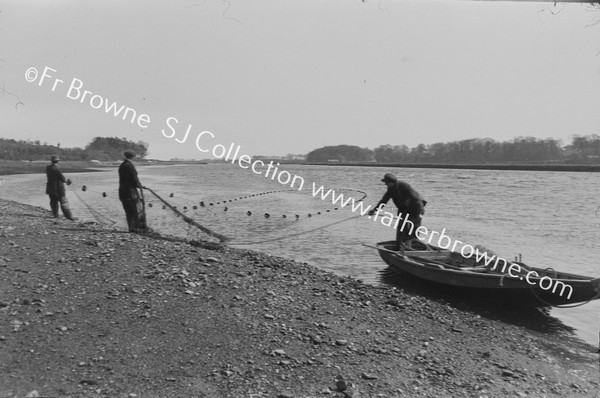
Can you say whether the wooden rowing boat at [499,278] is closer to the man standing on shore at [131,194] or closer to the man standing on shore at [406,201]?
the man standing on shore at [406,201]

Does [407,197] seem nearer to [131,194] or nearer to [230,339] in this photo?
[131,194]

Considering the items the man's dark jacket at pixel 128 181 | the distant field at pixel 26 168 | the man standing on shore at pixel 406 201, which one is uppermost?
the man standing on shore at pixel 406 201

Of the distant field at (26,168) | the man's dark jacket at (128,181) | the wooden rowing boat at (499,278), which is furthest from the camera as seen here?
the distant field at (26,168)

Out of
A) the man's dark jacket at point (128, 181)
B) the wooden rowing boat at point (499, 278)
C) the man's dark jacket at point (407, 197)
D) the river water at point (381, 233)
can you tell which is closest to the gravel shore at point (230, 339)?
the wooden rowing boat at point (499, 278)

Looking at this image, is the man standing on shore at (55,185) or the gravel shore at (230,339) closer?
the gravel shore at (230,339)

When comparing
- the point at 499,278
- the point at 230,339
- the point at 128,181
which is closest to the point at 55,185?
the point at 128,181

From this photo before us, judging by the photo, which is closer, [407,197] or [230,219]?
[407,197]

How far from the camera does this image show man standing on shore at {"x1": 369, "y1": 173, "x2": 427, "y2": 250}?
43.0 ft

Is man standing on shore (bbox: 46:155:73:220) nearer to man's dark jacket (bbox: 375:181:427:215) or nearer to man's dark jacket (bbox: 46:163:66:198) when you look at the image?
man's dark jacket (bbox: 46:163:66:198)

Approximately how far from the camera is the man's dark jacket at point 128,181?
12.6m

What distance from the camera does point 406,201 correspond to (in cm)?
1323

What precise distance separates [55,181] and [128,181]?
5947 mm

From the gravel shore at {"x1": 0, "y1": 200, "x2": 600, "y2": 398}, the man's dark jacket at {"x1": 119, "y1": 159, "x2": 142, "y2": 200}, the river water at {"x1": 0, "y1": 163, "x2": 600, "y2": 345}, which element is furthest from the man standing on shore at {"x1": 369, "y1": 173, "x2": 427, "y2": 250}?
the man's dark jacket at {"x1": 119, "y1": 159, "x2": 142, "y2": 200}

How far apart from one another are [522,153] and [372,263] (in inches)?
6635
